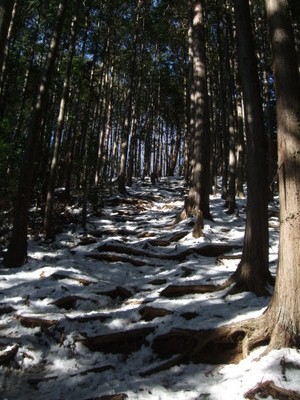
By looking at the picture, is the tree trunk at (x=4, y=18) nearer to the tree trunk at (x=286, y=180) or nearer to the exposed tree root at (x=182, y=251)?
the tree trunk at (x=286, y=180)

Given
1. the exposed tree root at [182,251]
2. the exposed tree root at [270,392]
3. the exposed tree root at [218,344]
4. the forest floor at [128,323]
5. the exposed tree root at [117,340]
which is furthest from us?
the exposed tree root at [182,251]

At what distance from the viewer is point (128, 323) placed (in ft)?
20.7

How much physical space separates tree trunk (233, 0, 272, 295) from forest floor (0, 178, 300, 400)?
442mm

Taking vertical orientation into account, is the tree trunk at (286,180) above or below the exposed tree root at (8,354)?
above

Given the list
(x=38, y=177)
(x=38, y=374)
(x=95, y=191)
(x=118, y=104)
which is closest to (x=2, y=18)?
(x=38, y=374)

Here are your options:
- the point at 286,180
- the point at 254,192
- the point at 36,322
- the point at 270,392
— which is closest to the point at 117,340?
the point at 36,322

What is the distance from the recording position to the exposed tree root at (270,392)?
3697 mm

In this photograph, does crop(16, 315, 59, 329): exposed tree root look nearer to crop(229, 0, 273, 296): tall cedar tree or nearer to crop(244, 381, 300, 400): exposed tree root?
crop(229, 0, 273, 296): tall cedar tree

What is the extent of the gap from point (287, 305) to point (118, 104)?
34.0 m

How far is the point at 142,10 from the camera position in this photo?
75.0 ft

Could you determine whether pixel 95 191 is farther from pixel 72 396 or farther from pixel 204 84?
pixel 72 396

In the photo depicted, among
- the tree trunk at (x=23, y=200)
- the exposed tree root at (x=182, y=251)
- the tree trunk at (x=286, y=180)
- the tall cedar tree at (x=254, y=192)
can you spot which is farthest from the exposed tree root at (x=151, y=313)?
the tree trunk at (x=23, y=200)

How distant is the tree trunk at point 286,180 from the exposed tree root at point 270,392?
0.58 metres

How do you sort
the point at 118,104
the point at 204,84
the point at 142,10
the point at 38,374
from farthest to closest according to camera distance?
the point at 118,104, the point at 142,10, the point at 204,84, the point at 38,374
